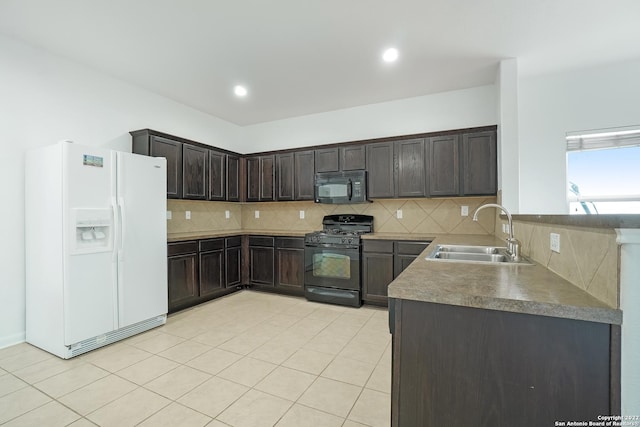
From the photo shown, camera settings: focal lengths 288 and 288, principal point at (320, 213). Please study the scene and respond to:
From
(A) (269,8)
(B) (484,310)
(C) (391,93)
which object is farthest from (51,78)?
(B) (484,310)

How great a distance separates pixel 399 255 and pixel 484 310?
8.63 ft

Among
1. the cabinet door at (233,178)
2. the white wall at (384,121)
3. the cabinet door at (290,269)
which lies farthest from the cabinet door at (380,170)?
the cabinet door at (233,178)

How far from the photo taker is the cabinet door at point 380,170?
392 centimetres

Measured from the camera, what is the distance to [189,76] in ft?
11.1

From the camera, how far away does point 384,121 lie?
14.0 feet

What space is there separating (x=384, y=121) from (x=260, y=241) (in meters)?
2.61

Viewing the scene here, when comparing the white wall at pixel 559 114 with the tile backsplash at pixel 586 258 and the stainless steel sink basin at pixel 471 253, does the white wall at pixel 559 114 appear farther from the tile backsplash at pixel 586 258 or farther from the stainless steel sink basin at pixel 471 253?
the tile backsplash at pixel 586 258

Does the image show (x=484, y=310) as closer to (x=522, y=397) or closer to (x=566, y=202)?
(x=522, y=397)

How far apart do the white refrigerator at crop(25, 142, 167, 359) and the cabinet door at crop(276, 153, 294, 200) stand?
1979 mm

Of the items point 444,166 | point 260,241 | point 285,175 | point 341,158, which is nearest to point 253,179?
point 285,175

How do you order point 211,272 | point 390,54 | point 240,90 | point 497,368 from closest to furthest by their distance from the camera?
point 497,368 → point 390,54 → point 240,90 → point 211,272

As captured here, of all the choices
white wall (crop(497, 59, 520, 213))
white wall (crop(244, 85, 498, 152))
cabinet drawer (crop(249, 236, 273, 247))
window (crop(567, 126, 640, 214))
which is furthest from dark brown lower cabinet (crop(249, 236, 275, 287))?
window (crop(567, 126, 640, 214))

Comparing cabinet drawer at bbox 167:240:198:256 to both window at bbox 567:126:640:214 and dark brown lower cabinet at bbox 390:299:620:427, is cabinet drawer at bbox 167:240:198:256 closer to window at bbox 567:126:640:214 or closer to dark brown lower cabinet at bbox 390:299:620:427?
dark brown lower cabinet at bbox 390:299:620:427

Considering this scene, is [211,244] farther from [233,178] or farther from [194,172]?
[233,178]
